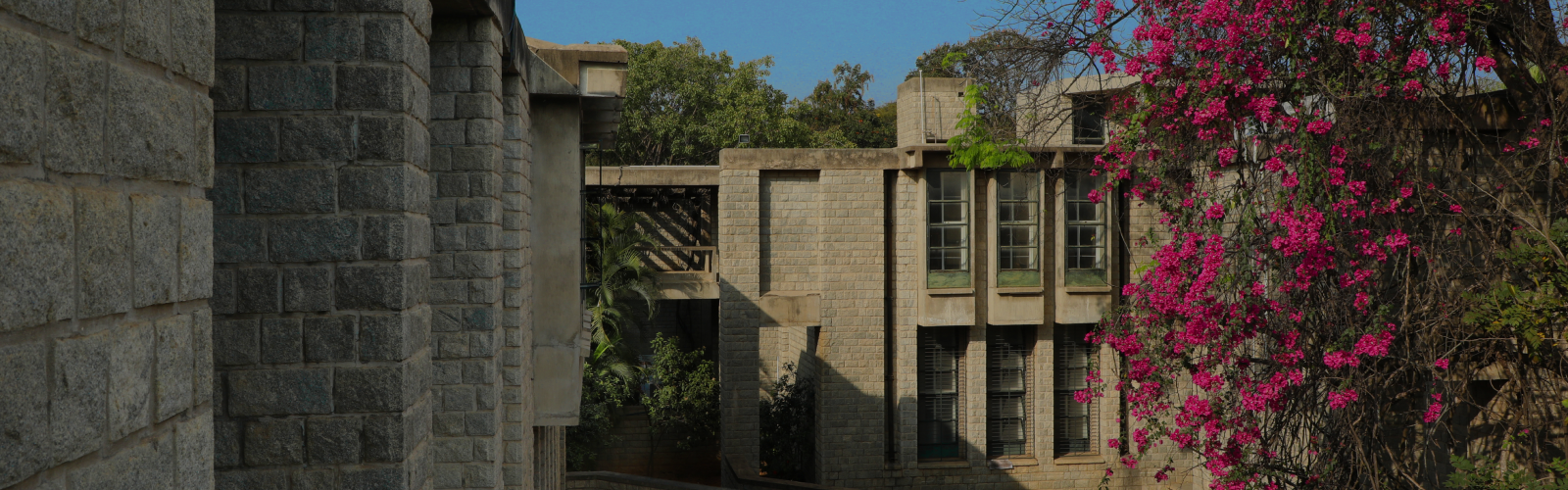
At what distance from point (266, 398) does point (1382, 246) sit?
7002 millimetres

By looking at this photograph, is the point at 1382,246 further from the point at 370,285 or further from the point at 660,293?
the point at 660,293

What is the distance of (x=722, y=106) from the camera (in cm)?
2945

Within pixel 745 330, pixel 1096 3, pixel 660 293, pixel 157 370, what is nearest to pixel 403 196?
pixel 157 370

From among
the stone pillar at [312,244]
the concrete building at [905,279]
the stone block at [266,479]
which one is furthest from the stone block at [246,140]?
the concrete building at [905,279]

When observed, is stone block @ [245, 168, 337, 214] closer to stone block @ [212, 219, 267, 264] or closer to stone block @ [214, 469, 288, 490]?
stone block @ [212, 219, 267, 264]

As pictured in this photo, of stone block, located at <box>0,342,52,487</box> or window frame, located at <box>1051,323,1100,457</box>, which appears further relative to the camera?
window frame, located at <box>1051,323,1100,457</box>

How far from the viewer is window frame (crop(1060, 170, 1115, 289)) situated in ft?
50.9

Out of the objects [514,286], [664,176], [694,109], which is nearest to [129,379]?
[514,286]

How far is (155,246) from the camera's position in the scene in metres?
1.55

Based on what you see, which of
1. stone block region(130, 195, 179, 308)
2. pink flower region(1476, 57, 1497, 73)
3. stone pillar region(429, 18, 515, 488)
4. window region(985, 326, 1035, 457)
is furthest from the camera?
window region(985, 326, 1035, 457)

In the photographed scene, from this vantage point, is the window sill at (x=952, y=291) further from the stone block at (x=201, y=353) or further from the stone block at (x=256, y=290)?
the stone block at (x=201, y=353)

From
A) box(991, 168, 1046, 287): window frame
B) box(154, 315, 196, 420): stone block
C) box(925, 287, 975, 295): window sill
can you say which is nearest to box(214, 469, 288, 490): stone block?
box(154, 315, 196, 420): stone block

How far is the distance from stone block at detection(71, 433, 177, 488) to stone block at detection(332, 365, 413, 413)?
1166mm

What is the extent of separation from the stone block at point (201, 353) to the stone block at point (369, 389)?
102 cm
